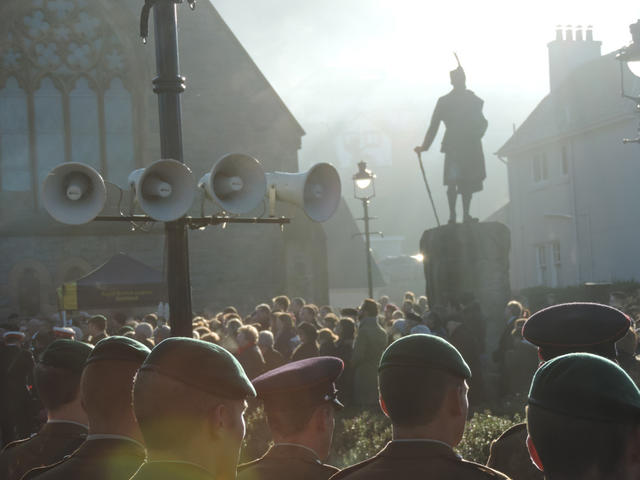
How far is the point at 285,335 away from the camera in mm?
10703

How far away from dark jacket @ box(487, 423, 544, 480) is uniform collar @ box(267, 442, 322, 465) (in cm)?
76

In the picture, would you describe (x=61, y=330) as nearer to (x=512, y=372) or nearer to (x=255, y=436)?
(x=255, y=436)

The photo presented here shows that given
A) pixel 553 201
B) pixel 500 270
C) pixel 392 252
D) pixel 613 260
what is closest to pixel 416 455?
pixel 500 270

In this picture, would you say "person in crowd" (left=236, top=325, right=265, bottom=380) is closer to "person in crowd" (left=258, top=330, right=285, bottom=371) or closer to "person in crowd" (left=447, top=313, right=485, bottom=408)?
"person in crowd" (left=258, top=330, right=285, bottom=371)

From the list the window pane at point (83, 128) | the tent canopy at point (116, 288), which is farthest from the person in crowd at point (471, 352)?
the window pane at point (83, 128)

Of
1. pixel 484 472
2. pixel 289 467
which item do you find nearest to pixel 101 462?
pixel 289 467

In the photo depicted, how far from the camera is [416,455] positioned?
276cm

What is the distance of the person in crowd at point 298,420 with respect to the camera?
334 cm

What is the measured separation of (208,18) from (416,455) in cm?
2356

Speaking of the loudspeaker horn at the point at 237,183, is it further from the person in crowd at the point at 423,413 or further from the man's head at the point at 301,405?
the person in crowd at the point at 423,413

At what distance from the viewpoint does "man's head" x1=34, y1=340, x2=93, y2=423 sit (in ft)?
12.5

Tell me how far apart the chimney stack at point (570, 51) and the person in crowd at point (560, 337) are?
32.7 meters

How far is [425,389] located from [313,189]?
365 cm

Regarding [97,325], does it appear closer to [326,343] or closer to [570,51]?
[326,343]
